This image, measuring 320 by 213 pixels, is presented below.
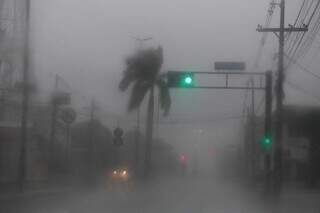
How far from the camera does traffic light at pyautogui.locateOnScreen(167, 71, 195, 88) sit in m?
34.1

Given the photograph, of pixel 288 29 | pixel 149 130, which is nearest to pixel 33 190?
pixel 288 29

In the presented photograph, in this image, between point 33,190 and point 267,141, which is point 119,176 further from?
point 267,141

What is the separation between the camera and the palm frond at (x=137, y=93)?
215 feet

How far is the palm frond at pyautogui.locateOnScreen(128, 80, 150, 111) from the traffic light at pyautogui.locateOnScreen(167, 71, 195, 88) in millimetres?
31147

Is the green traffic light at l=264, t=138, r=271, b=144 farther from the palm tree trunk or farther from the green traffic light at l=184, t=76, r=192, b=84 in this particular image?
the palm tree trunk

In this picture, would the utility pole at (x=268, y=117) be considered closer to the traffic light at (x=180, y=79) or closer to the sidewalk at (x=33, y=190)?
the traffic light at (x=180, y=79)

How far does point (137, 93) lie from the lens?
65312mm

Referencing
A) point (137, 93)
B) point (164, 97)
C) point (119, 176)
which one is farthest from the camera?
point (164, 97)

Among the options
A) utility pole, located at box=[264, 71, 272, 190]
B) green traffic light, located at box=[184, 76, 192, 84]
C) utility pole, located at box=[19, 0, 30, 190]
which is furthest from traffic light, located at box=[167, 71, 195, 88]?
utility pole, located at box=[19, 0, 30, 190]

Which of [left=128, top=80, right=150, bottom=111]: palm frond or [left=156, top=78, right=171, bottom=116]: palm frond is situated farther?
[left=156, top=78, right=171, bottom=116]: palm frond

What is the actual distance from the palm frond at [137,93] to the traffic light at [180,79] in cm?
3115

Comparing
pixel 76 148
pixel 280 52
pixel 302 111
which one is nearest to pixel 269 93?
pixel 280 52

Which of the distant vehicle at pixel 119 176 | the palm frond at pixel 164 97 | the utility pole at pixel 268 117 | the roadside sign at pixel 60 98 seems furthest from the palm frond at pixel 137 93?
the utility pole at pixel 268 117

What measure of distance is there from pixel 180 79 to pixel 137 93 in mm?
31184
